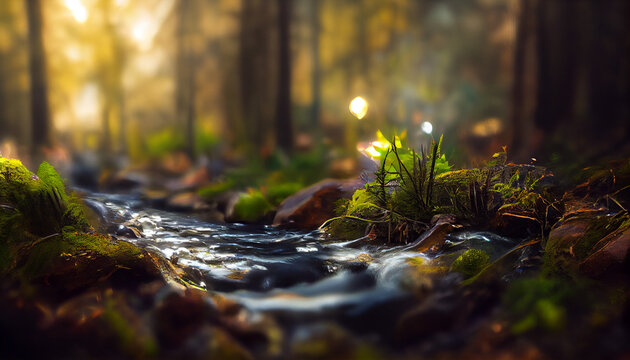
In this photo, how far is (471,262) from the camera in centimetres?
344

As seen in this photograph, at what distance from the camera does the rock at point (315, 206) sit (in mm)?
5145

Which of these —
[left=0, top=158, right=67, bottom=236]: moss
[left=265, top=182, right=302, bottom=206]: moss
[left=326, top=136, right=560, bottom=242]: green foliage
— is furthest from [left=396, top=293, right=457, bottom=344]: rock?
[left=265, top=182, right=302, bottom=206]: moss

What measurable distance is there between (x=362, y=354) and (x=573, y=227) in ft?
6.98

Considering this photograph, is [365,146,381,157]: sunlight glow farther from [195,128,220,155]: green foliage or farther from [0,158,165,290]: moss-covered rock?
[195,128,220,155]: green foliage

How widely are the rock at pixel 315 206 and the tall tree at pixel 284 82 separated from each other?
6.50 meters

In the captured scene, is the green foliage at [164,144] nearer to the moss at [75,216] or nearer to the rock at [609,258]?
the moss at [75,216]

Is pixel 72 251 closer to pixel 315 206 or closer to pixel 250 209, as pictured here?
pixel 315 206

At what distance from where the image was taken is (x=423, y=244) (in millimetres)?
4031

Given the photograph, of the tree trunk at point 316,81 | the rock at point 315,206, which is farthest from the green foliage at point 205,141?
the rock at point 315,206

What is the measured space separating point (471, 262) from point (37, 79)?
12.5 m

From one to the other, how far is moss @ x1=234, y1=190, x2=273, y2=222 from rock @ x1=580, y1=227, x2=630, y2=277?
3.54 meters

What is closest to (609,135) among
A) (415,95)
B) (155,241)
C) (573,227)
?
(573,227)

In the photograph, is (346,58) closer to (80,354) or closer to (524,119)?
(524,119)

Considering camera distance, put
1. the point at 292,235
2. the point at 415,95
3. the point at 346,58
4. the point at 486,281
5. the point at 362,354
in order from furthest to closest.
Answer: the point at 415,95 → the point at 346,58 → the point at 292,235 → the point at 486,281 → the point at 362,354
